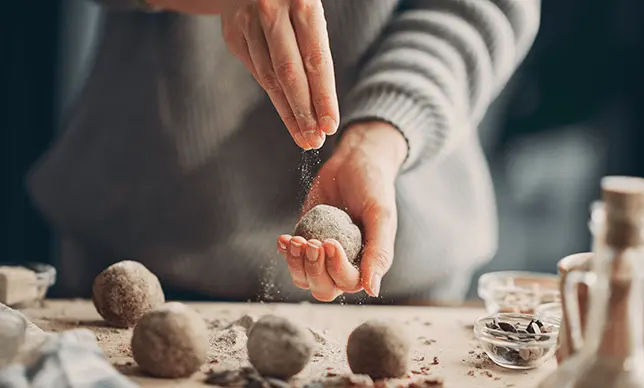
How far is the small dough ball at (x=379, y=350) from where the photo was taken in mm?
1036

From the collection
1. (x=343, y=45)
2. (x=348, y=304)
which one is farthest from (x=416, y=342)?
(x=343, y=45)

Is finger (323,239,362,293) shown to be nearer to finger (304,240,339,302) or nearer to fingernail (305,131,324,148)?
finger (304,240,339,302)

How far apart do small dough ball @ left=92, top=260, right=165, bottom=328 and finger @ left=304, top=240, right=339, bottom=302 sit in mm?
265

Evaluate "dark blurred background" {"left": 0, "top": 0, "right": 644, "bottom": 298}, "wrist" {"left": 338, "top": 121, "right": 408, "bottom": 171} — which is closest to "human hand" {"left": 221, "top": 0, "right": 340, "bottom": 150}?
"wrist" {"left": 338, "top": 121, "right": 408, "bottom": 171}

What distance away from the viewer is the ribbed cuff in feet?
5.13

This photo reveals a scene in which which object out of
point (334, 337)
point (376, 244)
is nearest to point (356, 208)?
point (376, 244)

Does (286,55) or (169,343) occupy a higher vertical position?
(286,55)

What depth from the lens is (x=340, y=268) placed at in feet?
3.87

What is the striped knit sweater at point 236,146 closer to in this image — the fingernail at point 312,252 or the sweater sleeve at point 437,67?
the sweater sleeve at point 437,67

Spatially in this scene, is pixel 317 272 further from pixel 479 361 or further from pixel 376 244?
pixel 479 361

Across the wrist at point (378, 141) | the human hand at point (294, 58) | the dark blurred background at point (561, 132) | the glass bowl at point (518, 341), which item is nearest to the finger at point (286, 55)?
the human hand at point (294, 58)

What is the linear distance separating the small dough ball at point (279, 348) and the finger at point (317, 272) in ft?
0.52

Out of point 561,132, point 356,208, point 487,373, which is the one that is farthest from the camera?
point 561,132

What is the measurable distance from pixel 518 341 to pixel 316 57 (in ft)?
1.66
